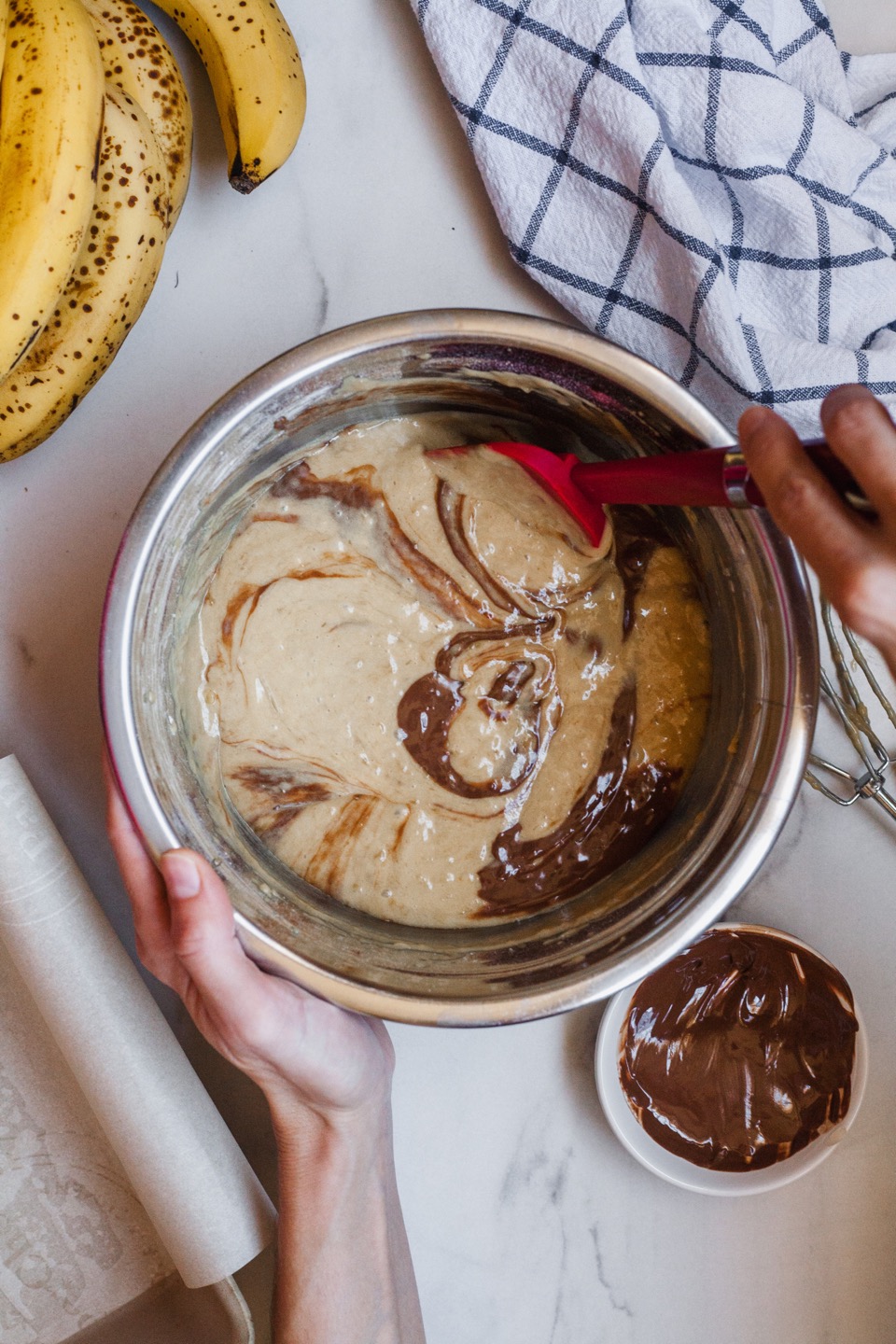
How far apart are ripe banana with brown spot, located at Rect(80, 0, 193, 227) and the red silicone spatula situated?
0.34 metres

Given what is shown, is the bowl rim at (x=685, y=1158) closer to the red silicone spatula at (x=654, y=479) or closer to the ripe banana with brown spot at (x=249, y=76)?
the red silicone spatula at (x=654, y=479)

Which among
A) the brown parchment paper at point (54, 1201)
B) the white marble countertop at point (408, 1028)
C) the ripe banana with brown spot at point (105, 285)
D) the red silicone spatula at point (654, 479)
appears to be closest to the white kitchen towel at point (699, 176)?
the white marble countertop at point (408, 1028)

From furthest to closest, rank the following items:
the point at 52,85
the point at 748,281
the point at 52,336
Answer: the point at 748,281, the point at 52,336, the point at 52,85

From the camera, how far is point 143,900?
0.72m

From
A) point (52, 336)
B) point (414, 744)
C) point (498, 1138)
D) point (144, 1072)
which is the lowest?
point (498, 1138)

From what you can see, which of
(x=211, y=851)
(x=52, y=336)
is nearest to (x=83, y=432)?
(x=52, y=336)

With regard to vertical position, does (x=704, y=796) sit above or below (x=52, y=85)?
below

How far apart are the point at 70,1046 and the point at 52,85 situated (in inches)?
28.6

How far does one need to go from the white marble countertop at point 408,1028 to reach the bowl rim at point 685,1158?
70 mm

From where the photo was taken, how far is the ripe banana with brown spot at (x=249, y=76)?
784 mm

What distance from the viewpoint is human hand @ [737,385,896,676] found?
0.46 meters

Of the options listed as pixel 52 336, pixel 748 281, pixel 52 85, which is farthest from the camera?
pixel 748 281

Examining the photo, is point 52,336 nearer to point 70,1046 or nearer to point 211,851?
point 211,851

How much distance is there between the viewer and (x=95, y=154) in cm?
67
